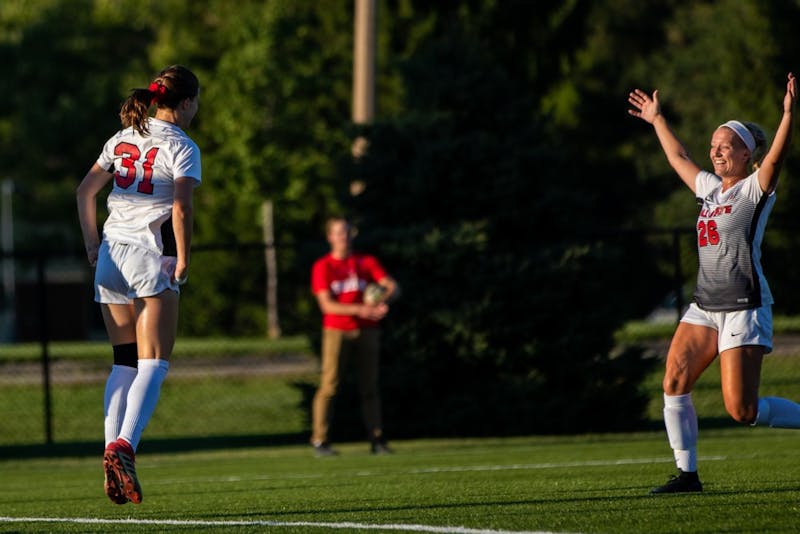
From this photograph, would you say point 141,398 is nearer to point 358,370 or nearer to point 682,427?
point 682,427

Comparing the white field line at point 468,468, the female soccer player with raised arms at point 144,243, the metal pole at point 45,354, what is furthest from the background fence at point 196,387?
the female soccer player with raised arms at point 144,243

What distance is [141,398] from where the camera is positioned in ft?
22.7

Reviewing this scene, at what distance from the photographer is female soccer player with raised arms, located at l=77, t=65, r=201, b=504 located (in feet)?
22.8

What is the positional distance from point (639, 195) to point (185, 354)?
28312 mm

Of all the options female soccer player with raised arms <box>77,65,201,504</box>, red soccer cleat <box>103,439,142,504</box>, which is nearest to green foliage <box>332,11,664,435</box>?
female soccer player with raised arms <box>77,65,201,504</box>

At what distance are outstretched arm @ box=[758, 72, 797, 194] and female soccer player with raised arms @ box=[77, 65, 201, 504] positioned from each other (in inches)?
113

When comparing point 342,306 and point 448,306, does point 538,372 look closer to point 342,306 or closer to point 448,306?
point 448,306

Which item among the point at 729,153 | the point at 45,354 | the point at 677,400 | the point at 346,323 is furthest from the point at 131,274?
the point at 45,354

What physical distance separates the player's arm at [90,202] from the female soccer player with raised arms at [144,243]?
14mm

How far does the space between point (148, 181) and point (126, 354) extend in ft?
3.01

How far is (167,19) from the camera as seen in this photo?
50.9m

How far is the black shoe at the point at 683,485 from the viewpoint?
7.32 metres

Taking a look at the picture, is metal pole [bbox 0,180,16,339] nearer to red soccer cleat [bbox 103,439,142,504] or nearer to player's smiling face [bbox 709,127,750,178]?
red soccer cleat [bbox 103,439,142,504]

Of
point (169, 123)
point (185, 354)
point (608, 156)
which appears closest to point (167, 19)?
point (608, 156)
